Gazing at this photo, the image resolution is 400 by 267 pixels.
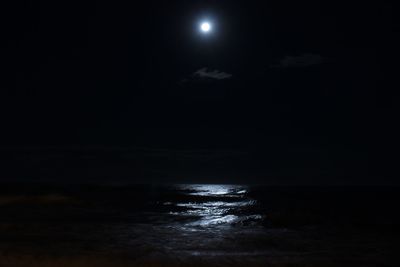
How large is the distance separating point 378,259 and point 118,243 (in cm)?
1037

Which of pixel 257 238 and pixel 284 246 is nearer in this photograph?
pixel 284 246

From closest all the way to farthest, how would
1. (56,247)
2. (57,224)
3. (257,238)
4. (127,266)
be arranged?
(127,266) < (56,247) < (257,238) < (57,224)

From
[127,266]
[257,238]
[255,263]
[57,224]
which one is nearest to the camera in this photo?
[127,266]

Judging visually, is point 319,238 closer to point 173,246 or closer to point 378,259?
point 378,259

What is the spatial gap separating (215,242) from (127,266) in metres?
6.86

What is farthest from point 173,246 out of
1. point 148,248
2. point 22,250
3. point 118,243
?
point 22,250

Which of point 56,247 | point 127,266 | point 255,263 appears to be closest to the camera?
point 127,266

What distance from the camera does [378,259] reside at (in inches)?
678

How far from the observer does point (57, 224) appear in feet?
88.8

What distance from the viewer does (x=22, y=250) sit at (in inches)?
658

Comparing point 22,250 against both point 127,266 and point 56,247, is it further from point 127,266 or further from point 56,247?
point 127,266

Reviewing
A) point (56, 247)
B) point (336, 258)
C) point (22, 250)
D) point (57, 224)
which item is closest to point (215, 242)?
point (336, 258)

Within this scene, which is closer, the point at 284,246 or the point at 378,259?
the point at 378,259

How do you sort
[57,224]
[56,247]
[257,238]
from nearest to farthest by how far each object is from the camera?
[56,247]
[257,238]
[57,224]
